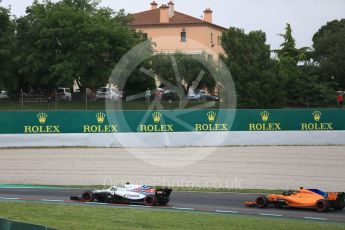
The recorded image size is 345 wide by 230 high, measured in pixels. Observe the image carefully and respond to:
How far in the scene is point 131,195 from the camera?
20.1 metres

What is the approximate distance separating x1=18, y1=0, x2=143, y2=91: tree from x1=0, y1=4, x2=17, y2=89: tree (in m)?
1.18

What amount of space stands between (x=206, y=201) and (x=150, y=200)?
2.03 metres

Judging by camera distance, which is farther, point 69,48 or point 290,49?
point 290,49

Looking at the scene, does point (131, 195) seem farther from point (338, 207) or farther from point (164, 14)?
point (164, 14)

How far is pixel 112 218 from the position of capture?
1728 centimetres

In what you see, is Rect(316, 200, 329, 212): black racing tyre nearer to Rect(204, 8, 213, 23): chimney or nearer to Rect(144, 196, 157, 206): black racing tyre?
Rect(144, 196, 157, 206): black racing tyre

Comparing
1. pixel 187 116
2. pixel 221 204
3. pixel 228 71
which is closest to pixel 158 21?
pixel 228 71

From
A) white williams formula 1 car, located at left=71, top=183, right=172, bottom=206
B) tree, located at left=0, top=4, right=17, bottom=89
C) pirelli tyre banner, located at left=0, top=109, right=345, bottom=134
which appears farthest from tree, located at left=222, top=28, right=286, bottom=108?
white williams formula 1 car, located at left=71, top=183, right=172, bottom=206

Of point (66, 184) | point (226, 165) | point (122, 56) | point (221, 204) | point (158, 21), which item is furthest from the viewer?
point (158, 21)

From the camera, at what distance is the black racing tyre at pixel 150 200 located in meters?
19.7

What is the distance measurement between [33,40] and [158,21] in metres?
29.1

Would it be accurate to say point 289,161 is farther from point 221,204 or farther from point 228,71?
point 228,71

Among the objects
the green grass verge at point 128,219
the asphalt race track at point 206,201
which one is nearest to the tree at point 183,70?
the asphalt race track at point 206,201

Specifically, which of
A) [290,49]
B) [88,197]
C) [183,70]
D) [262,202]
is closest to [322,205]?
[262,202]
